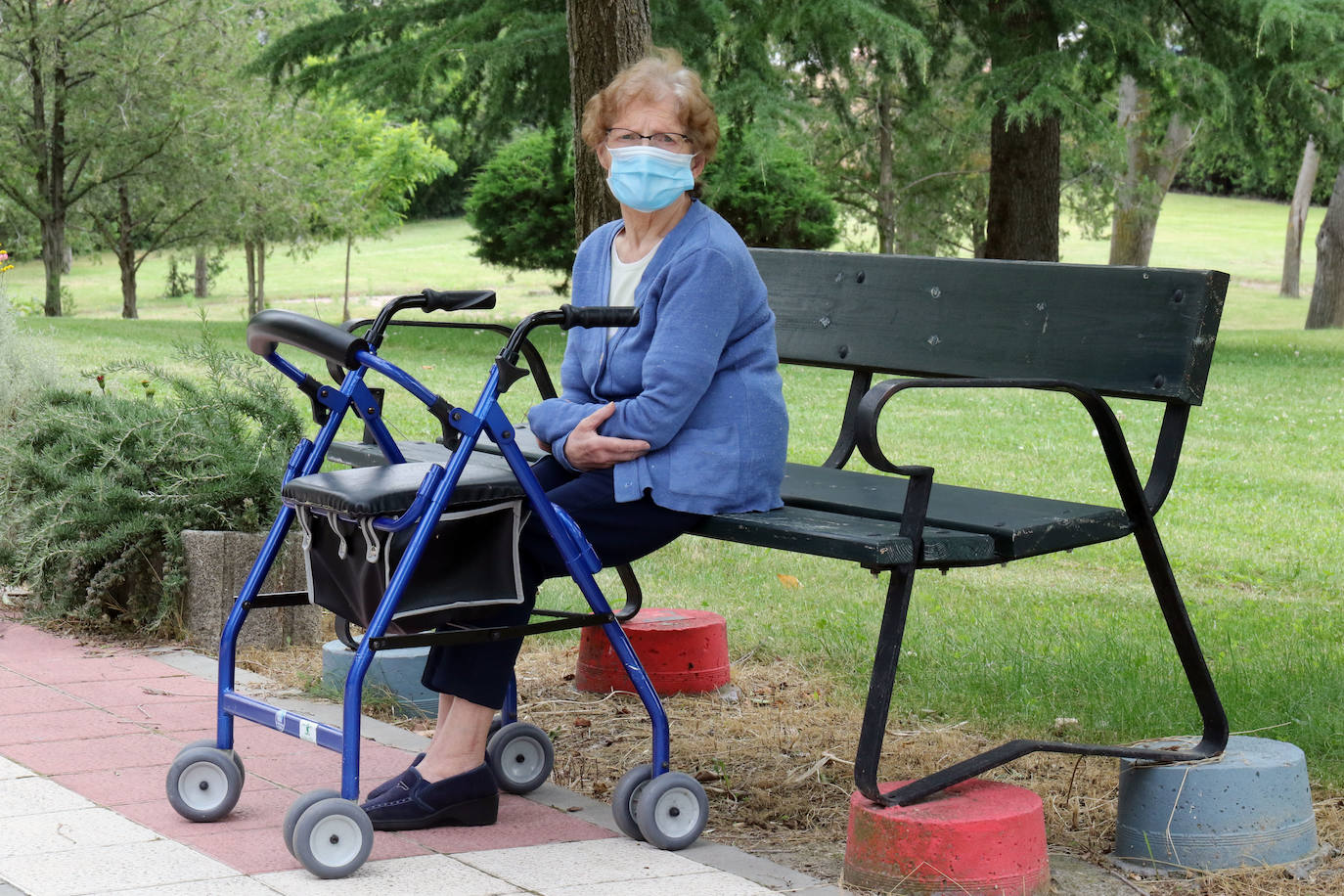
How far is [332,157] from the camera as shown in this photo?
3183 cm

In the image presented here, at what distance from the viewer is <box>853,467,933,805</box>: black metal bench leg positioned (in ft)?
9.88

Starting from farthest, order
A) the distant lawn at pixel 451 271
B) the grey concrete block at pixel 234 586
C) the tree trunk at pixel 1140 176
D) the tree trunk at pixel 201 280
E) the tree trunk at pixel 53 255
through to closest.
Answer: the tree trunk at pixel 201 280 < the distant lawn at pixel 451 271 < the tree trunk at pixel 53 255 < the tree trunk at pixel 1140 176 < the grey concrete block at pixel 234 586

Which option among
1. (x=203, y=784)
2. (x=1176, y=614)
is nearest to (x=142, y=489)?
(x=203, y=784)

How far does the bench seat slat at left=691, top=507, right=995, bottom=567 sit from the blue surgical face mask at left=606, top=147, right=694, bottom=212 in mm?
748

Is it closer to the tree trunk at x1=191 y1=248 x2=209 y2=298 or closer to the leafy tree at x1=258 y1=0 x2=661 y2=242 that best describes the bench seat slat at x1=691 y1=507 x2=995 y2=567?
the leafy tree at x1=258 y1=0 x2=661 y2=242

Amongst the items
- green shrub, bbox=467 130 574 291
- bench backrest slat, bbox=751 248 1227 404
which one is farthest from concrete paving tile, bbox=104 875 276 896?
green shrub, bbox=467 130 574 291

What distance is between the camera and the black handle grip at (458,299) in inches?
130

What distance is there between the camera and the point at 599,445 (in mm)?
3338

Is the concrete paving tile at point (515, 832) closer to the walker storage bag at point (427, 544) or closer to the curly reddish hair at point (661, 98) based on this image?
the walker storage bag at point (427, 544)

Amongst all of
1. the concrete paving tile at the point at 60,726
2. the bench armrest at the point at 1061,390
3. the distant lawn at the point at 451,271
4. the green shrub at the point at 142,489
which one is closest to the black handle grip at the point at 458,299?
the bench armrest at the point at 1061,390

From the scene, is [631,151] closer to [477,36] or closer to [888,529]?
[888,529]

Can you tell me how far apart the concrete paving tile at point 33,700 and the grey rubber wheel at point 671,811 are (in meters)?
1.83

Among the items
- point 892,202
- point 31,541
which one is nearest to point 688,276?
point 31,541

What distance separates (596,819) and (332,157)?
98.3ft
